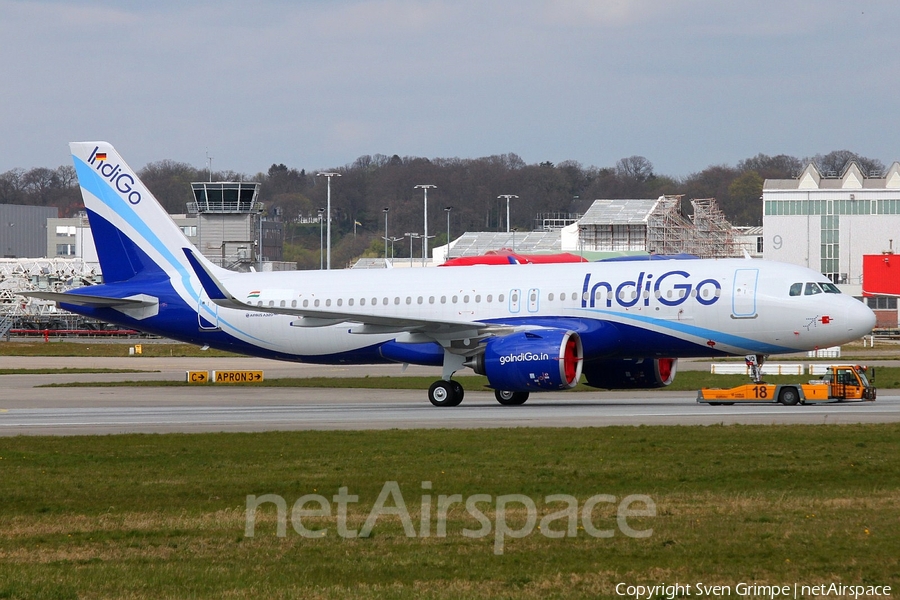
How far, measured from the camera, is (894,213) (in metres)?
116

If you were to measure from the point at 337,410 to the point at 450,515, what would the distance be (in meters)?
19.8

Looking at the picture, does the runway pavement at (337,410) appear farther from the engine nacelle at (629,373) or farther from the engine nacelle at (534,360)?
the engine nacelle at (534,360)

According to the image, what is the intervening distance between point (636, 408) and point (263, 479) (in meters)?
16.2

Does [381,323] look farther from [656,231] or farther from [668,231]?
[668,231]

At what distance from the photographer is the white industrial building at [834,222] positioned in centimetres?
11588

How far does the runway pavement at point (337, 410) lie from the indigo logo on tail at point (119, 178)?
7058 millimetres

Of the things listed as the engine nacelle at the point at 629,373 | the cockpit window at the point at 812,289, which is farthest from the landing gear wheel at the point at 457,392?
the cockpit window at the point at 812,289

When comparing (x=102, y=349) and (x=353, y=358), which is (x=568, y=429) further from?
(x=102, y=349)

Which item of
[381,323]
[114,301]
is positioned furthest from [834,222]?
[381,323]

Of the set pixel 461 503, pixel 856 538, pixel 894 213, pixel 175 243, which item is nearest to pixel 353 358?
pixel 175 243
